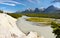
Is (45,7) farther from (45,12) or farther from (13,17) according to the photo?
(13,17)

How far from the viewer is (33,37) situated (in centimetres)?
354

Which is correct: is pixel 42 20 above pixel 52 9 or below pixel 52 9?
below

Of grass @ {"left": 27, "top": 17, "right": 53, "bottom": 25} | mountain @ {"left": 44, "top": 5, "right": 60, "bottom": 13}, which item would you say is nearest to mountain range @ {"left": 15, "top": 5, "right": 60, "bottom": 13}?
mountain @ {"left": 44, "top": 5, "right": 60, "bottom": 13}

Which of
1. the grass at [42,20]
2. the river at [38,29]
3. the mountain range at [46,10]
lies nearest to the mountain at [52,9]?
the mountain range at [46,10]

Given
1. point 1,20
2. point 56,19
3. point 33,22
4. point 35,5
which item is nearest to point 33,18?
point 33,22

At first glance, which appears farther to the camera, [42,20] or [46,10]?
[46,10]

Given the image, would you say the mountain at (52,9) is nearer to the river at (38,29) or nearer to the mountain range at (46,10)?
the mountain range at (46,10)

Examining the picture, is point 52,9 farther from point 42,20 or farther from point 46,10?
point 42,20

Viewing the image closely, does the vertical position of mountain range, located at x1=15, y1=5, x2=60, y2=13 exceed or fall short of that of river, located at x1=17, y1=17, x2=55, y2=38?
it exceeds it

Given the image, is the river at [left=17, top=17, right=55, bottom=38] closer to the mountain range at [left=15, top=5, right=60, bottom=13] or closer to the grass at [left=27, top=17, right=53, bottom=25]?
the grass at [left=27, top=17, right=53, bottom=25]

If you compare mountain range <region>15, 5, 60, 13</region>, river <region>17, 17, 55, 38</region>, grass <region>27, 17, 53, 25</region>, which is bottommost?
river <region>17, 17, 55, 38</region>

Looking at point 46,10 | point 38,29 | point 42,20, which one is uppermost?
point 46,10

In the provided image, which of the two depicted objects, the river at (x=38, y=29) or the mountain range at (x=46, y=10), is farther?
the mountain range at (x=46, y=10)

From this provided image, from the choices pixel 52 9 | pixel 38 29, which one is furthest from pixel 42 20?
pixel 52 9
